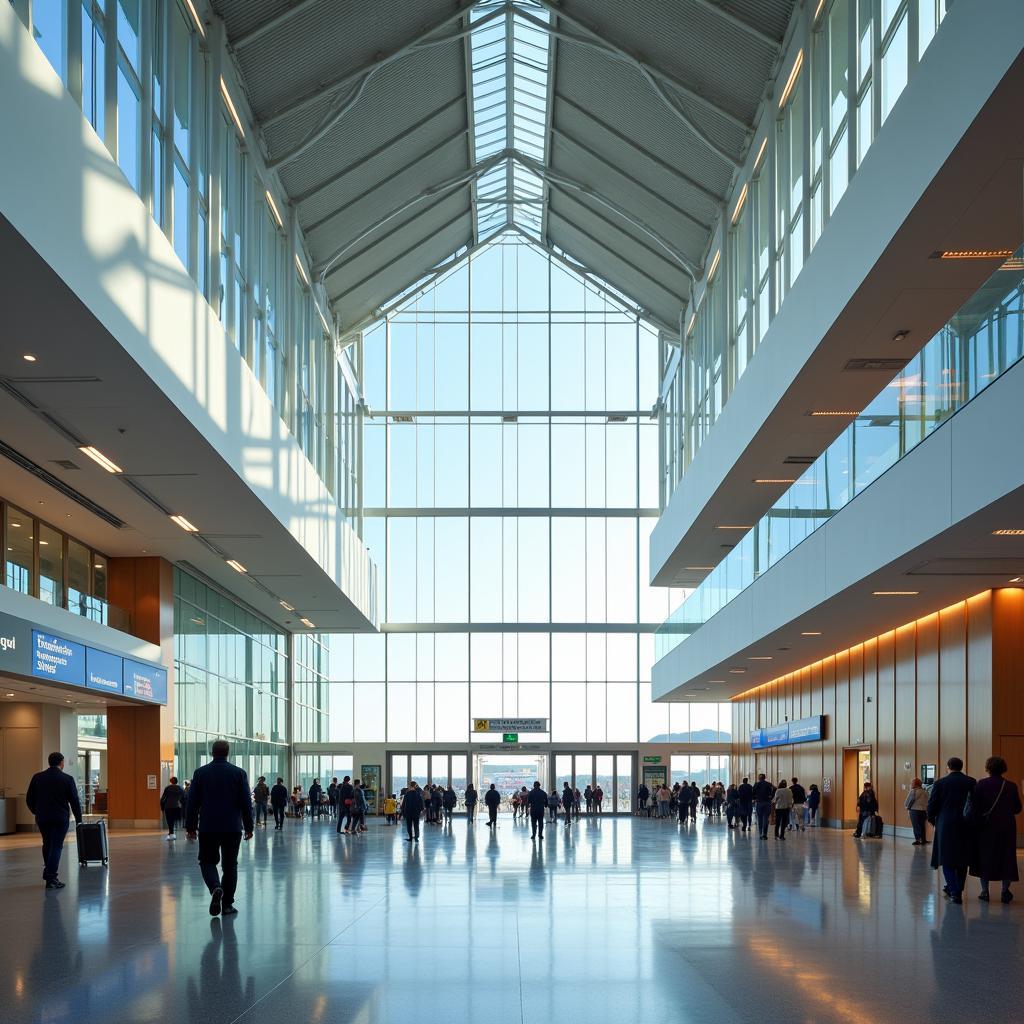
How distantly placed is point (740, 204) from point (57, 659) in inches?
678

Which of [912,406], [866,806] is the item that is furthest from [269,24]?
[866,806]

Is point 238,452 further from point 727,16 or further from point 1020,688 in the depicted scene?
point 1020,688

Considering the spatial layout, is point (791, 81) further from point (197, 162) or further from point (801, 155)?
point (197, 162)

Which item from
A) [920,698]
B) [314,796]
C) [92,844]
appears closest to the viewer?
[92,844]

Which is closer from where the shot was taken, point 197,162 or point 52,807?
point 52,807

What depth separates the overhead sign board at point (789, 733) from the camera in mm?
34634

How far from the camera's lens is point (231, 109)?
23484mm

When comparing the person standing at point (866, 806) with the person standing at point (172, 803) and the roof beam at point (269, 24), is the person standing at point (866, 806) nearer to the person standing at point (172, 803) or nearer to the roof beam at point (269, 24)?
the person standing at point (172, 803)

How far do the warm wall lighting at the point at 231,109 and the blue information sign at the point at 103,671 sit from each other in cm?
1069

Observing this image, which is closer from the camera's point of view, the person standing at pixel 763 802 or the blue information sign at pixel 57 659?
the blue information sign at pixel 57 659

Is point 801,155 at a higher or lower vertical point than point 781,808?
higher

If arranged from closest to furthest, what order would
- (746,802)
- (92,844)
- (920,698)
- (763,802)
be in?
1. (92,844)
2. (920,698)
3. (763,802)
4. (746,802)

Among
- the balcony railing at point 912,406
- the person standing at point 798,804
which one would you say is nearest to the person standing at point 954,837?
the balcony railing at point 912,406

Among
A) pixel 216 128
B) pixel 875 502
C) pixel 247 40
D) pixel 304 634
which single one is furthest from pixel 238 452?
pixel 304 634
